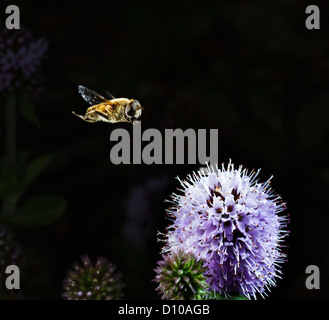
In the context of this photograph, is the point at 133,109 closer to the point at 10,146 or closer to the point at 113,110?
the point at 113,110

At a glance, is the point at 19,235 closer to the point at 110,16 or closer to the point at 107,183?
the point at 107,183

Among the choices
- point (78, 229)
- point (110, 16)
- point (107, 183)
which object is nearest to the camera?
point (78, 229)

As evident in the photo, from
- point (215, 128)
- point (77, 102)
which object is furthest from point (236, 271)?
point (77, 102)

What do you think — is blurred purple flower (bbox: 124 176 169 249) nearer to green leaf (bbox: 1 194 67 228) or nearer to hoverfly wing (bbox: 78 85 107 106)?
green leaf (bbox: 1 194 67 228)

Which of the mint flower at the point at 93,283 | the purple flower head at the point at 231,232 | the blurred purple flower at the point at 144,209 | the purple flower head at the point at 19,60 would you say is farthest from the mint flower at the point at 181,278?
the blurred purple flower at the point at 144,209

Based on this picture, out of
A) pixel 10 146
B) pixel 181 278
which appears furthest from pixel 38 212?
pixel 181 278

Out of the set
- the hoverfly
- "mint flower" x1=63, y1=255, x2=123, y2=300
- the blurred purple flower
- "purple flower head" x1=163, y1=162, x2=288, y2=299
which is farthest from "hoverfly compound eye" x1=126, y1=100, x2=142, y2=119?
the blurred purple flower

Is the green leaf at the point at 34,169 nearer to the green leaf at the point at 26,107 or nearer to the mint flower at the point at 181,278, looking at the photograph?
the green leaf at the point at 26,107
